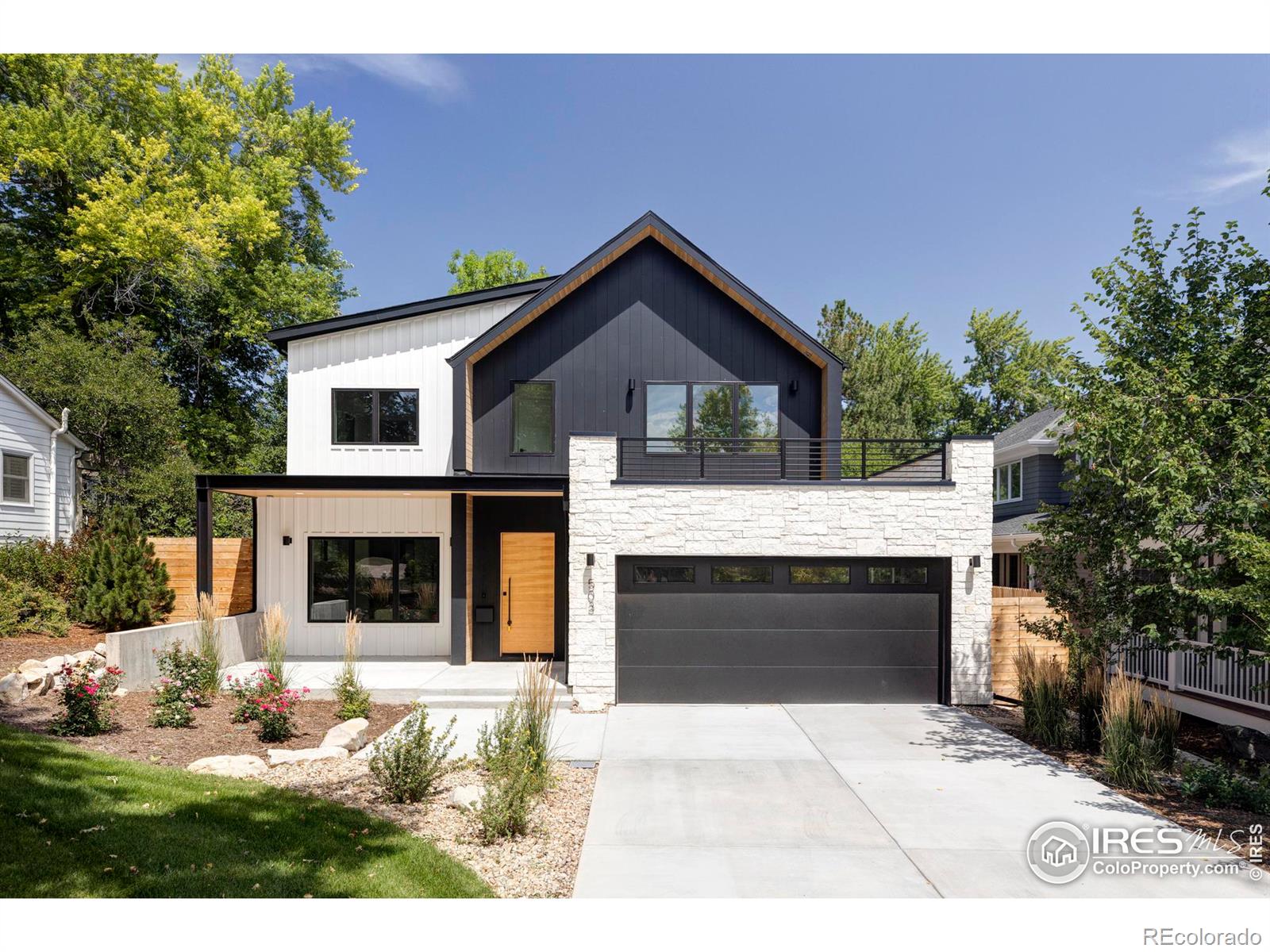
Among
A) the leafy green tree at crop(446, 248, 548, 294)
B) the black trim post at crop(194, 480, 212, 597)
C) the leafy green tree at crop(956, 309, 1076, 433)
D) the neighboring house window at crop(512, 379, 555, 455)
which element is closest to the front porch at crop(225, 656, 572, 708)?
the black trim post at crop(194, 480, 212, 597)

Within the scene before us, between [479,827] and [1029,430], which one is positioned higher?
[1029,430]

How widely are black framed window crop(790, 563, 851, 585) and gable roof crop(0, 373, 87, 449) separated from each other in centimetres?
1716

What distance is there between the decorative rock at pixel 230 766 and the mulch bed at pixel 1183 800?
846cm

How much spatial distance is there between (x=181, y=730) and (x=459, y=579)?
4.97 meters

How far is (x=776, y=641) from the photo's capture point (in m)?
10.3

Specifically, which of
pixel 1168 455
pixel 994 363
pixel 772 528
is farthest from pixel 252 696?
pixel 994 363

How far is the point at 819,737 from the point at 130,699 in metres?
9.21

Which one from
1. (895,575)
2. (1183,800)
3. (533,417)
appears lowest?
(1183,800)

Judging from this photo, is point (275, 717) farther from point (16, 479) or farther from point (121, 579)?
point (16, 479)

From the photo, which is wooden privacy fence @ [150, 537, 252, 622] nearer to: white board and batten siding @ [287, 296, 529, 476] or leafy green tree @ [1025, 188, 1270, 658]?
white board and batten siding @ [287, 296, 529, 476]

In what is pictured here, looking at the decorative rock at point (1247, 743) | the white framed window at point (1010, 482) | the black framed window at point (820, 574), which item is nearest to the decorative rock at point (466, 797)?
the black framed window at point (820, 574)

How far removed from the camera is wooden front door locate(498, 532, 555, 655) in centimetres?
1259

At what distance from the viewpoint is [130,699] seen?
9.26 m
